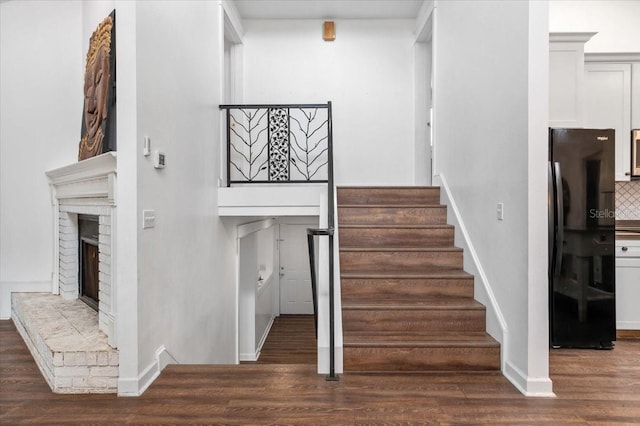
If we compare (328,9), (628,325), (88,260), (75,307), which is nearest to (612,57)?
(628,325)

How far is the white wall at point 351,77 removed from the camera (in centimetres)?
577

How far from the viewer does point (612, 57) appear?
4098mm

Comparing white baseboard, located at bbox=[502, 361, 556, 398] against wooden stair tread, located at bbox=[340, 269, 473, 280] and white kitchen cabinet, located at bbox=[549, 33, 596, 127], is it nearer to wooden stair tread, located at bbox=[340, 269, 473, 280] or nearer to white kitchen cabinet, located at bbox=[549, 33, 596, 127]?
wooden stair tread, located at bbox=[340, 269, 473, 280]

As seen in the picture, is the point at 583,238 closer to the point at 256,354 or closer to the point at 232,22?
the point at 232,22

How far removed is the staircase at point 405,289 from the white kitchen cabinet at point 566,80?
1.29m

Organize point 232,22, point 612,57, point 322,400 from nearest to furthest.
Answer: point 322,400, point 612,57, point 232,22

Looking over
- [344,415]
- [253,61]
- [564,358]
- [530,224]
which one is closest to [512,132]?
[530,224]

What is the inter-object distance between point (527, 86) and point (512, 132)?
30 centimetres

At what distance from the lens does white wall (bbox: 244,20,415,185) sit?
18.9ft

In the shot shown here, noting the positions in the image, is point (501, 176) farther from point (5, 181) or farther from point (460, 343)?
point (5, 181)

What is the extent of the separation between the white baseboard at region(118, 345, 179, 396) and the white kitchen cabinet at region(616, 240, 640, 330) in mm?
3655

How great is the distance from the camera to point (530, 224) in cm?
243

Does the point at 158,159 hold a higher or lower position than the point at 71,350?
higher

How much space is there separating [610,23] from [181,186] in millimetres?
4716
